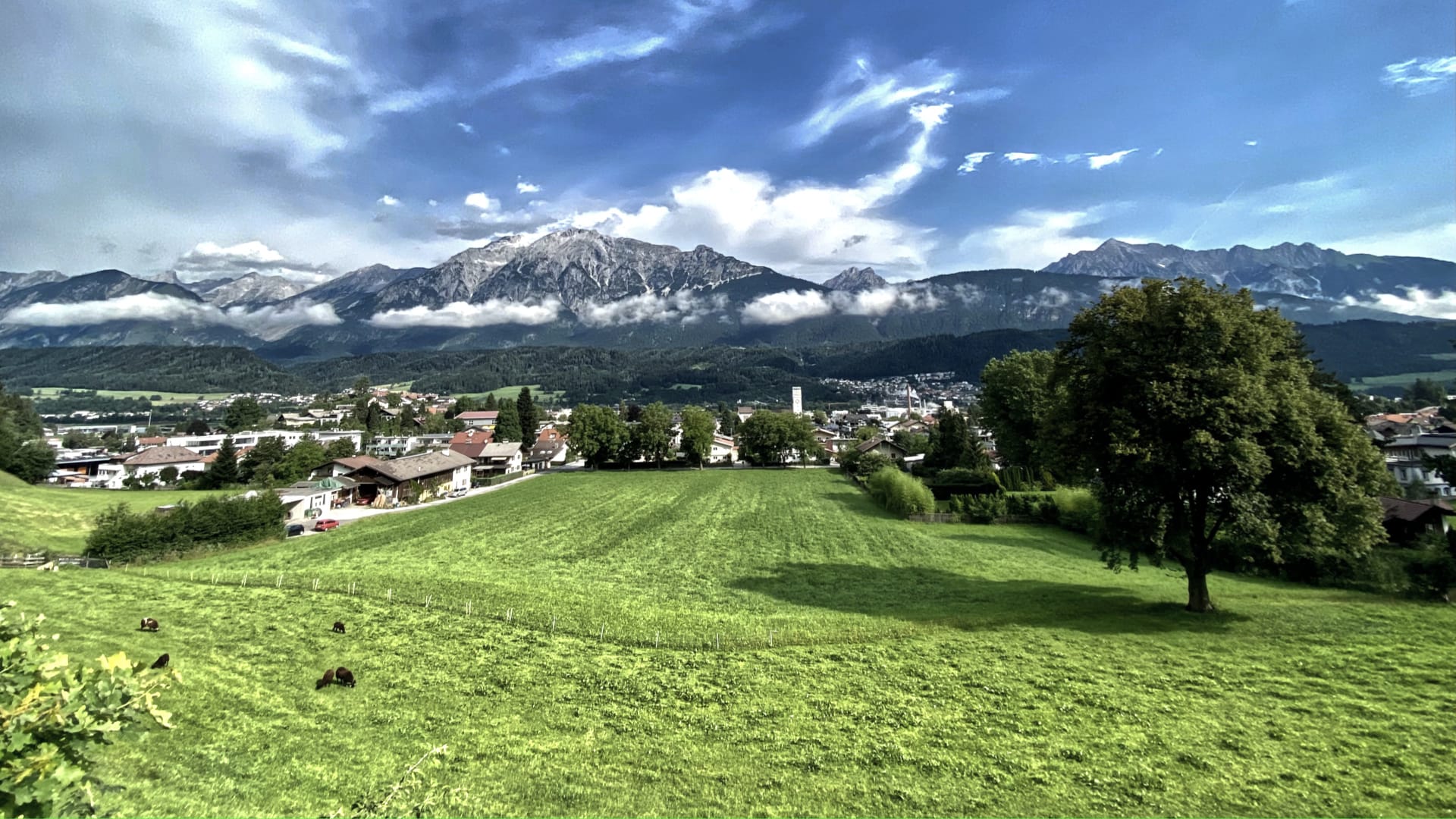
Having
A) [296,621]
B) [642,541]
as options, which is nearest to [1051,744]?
[296,621]

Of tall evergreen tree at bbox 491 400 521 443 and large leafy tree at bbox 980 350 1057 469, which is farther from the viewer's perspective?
tall evergreen tree at bbox 491 400 521 443

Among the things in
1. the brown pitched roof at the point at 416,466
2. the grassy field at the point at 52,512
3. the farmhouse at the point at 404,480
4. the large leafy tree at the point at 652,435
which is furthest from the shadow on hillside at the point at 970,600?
the large leafy tree at the point at 652,435

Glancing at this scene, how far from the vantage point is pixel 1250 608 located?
63.2 ft

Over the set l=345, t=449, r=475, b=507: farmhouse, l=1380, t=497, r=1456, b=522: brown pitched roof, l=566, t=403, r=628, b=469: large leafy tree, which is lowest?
l=345, t=449, r=475, b=507: farmhouse

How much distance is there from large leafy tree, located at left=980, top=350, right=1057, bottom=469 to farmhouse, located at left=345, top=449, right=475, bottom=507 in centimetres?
5510

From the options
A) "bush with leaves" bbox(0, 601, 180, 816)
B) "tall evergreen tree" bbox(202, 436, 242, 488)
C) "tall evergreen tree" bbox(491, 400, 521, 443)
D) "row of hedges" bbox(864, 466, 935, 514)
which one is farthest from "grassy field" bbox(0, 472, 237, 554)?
"row of hedges" bbox(864, 466, 935, 514)

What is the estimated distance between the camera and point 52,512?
130 ft

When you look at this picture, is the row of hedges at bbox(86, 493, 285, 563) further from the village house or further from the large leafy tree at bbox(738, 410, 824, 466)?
the village house

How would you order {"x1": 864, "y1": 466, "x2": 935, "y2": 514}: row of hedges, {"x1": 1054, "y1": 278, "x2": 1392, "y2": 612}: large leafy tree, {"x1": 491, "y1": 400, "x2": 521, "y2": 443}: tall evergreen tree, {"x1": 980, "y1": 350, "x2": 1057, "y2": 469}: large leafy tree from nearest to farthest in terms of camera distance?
{"x1": 1054, "y1": 278, "x2": 1392, "y2": 612}: large leafy tree < {"x1": 864, "y1": 466, "x2": 935, "y2": 514}: row of hedges < {"x1": 980, "y1": 350, "x2": 1057, "y2": 469}: large leafy tree < {"x1": 491, "y1": 400, "x2": 521, "y2": 443}: tall evergreen tree

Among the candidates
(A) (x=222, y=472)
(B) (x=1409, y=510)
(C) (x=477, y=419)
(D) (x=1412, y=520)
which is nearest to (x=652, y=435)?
(A) (x=222, y=472)

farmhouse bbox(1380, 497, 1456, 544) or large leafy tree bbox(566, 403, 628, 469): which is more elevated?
large leafy tree bbox(566, 403, 628, 469)

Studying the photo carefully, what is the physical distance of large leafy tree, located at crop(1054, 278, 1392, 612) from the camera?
16953mm

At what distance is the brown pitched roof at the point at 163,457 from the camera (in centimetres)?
7431

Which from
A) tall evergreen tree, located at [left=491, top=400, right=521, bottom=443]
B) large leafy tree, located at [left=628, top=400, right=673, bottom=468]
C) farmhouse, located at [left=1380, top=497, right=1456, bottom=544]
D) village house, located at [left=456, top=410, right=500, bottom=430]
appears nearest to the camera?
farmhouse, located at [left=1380, top=497, right=1456, bottom=544]
